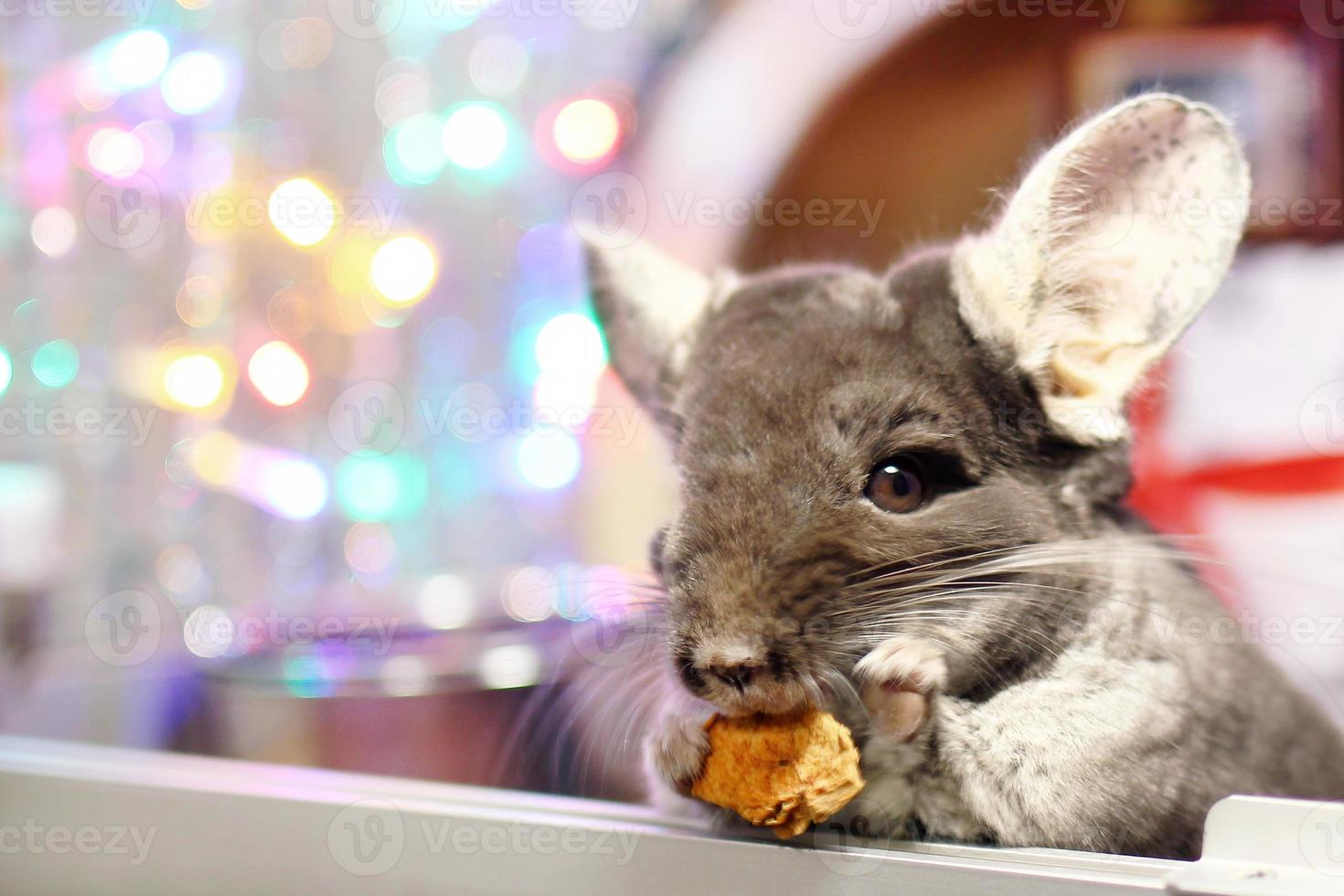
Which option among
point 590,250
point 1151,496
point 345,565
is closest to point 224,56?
point 345,565

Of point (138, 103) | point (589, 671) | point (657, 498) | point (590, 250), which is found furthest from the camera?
point (138, 103)

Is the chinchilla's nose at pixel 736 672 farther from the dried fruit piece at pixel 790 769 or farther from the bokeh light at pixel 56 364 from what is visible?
the bokeh light at pixel 56 364

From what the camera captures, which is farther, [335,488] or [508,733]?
[335,488]

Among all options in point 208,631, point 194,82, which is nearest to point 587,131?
point 194,82

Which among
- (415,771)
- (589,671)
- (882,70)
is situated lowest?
(415,771)

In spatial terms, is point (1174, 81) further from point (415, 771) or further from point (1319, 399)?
point (415, 771)

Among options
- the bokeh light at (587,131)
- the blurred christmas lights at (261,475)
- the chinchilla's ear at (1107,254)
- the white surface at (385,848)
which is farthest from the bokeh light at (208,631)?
the chinchilla's ear at (1107,254)

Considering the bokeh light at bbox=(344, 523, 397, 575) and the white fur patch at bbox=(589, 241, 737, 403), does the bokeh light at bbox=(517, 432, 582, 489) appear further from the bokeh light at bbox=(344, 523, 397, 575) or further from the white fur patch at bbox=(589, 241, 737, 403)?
the white fur patch at bbox=(589, 241, 737, 403)
